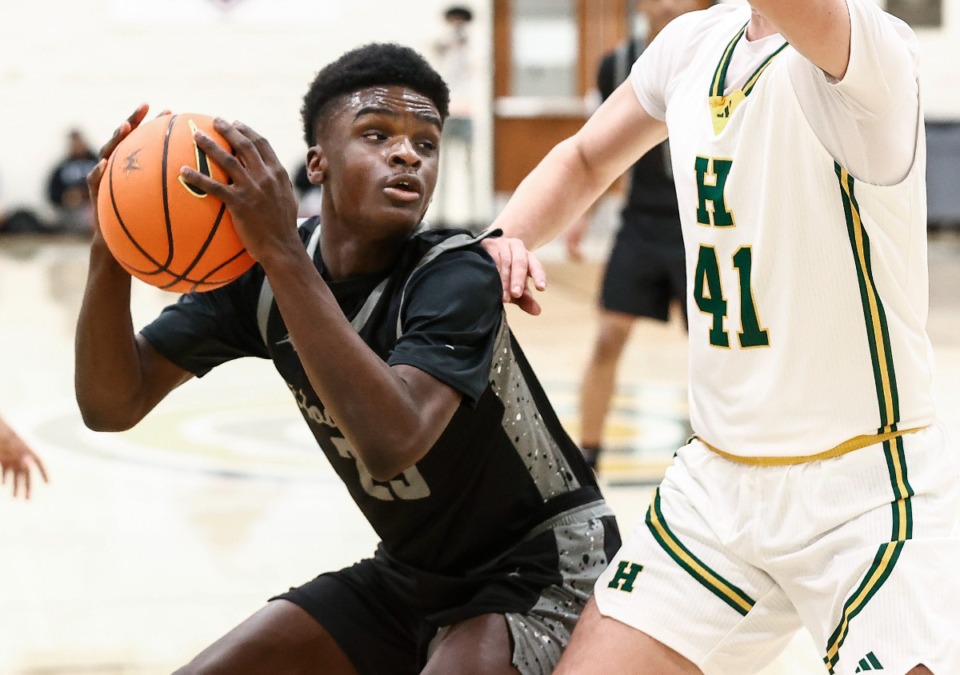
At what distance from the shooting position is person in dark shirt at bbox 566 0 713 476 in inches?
237

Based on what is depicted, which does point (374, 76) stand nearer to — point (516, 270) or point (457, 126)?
point (516, 270)

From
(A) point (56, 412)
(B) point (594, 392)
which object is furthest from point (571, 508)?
(A) point (56, 412)

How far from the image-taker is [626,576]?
8.75 ft

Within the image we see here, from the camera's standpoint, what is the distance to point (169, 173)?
243cm

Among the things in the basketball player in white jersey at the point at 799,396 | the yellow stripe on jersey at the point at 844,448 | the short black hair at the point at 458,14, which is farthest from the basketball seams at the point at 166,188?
the short black hair at the point at 458,14

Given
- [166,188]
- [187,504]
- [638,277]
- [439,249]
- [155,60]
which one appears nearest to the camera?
[166,188]

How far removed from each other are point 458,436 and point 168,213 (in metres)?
0.69

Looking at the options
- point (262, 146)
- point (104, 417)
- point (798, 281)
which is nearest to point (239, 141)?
point (262, 146)

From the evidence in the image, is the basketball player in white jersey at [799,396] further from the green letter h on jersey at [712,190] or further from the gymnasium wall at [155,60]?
the gymnasium wall at [155,60]

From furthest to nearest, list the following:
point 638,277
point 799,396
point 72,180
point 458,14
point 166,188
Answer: point 72,180 → point 458,14 → point 638,277 → point 799,396 → point 166,188

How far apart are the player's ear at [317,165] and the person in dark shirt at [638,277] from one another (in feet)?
11.2

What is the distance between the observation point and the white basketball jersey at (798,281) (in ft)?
8.10

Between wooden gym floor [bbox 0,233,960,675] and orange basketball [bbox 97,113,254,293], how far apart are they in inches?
70.3

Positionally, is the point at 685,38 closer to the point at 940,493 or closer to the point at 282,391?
the point at 940,493
